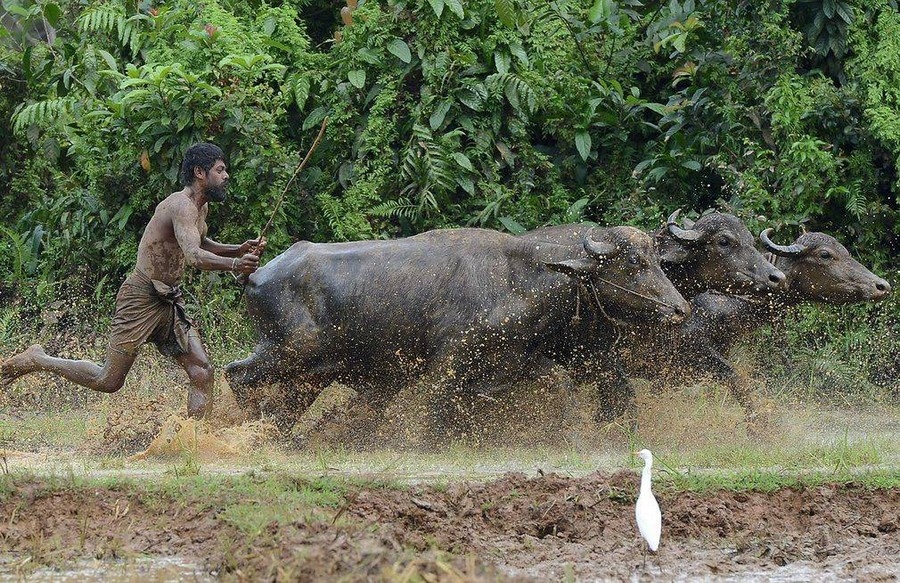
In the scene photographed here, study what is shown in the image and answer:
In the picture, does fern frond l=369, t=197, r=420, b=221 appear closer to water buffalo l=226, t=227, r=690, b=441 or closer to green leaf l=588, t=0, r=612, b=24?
water buffalo l=226, t=227, r=690, b=441

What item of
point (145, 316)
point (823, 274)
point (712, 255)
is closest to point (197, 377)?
point (145, 316)

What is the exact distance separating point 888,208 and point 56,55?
802 centimetres

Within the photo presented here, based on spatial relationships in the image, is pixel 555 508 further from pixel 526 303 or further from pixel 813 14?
pixel 813 14

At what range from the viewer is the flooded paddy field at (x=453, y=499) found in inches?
247

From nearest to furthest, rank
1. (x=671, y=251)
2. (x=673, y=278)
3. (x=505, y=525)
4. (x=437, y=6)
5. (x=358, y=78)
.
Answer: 1. (x=505, y=525)
2. (x=671, y=251)
3. (x=673, y=278)
4. (x=437, y=6)
5. (x=358, y=78)

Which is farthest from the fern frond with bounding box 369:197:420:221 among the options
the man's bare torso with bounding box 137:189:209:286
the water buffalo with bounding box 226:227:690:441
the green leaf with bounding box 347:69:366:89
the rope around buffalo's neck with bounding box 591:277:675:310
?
the man's bare torso with bounding box 137:189:209:286

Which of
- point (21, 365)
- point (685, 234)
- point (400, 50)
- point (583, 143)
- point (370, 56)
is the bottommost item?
point (21, 365)

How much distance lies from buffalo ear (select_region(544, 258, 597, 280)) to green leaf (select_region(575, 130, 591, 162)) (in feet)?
12.4

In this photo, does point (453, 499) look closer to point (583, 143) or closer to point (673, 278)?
point (673, 278)

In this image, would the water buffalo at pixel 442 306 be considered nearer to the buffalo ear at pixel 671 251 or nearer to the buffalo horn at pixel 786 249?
the buffalo ear at pixel 671 251

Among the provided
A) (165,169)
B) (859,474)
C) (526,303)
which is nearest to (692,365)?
(526,303)

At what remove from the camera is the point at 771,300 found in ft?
33.6

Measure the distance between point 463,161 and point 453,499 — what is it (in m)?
5.84

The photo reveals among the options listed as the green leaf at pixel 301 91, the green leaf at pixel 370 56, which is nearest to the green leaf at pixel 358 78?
the green leaf at pixel 370 56
